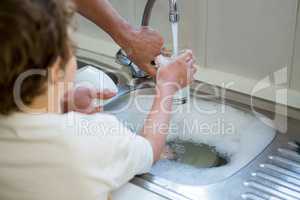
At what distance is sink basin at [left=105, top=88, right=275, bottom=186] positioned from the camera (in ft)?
2.88

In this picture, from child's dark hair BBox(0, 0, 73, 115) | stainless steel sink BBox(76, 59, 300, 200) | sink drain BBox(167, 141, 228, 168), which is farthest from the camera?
sink drain BBox(167, 141, 228, 168)

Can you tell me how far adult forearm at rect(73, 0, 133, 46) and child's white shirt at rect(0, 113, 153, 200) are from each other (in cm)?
34

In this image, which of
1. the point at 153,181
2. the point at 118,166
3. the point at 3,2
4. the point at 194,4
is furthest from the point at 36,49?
the point at 194,4

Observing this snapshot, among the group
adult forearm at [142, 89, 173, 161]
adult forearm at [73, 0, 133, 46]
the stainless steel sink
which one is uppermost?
adult forearm at [73, 0, 133, 46]

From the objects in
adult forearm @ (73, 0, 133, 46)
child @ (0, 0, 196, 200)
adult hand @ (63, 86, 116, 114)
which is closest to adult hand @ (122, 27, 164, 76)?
adult forearm @ (73, 0, 133, 46)

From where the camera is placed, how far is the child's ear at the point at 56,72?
0.60 meters

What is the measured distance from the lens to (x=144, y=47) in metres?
0.97

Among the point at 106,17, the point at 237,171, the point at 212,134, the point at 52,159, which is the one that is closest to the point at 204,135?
the point at 212,134

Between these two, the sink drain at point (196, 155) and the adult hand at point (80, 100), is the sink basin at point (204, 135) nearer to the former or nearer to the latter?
the sink drain at point (196, 155)

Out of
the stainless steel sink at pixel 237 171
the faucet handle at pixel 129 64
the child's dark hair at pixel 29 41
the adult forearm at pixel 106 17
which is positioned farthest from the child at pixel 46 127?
the faucet handle at pixel 129 64

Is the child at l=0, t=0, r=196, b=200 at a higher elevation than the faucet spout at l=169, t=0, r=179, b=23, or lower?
lower

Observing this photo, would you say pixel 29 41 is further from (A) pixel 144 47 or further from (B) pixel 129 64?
(B) pixel 129 64

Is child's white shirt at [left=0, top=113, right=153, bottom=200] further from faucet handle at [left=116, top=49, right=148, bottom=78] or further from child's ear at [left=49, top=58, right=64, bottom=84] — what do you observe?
faucet handle at [left=116, top=49, right=148, bottom=78]

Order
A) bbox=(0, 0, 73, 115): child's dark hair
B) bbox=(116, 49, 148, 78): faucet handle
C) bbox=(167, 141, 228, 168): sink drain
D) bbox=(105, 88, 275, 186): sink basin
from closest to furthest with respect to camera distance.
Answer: bbox=(0, 0, 73, 115): child's dark hair, bbox=(105, 88, 275, 186): sink basin, bbox=(167, 141, 228, 168): sink drain, bbox=(116, 49, 148, 78): faucet handle
